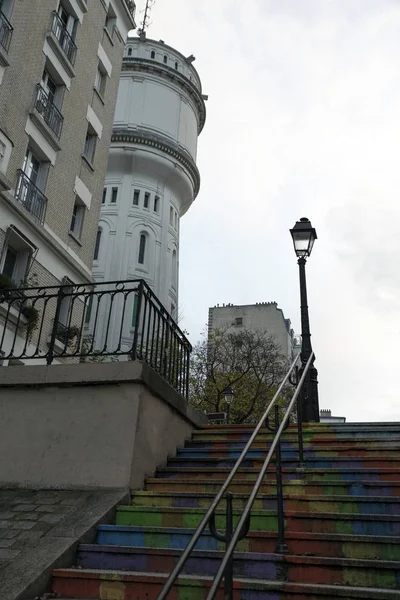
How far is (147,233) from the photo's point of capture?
120 ft

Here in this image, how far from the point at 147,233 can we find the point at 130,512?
32.3 metres

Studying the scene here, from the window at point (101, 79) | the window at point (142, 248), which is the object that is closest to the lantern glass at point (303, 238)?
the window at point (101, 79)

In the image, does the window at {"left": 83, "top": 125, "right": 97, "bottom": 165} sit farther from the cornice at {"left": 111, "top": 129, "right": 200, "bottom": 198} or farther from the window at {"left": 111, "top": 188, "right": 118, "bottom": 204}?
the window at {"left": 111, "top": 188, "right": 118, "bottom": 204}

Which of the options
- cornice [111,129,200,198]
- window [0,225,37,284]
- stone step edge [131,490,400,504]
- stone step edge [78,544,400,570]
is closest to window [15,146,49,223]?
window [0,225,37,284]

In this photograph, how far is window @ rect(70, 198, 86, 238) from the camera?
18.4 meters

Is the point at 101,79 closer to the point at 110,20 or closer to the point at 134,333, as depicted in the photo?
the point at 110,20

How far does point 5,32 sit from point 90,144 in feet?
18.7

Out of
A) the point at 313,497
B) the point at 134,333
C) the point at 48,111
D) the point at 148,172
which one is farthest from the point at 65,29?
the point at 313,497

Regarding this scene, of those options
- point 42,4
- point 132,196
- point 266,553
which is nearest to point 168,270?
point 132,196

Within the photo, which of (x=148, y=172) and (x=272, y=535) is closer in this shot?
(x=272, y=535)

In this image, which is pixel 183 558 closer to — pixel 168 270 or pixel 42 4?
pixel 42 4

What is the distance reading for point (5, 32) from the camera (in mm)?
15016

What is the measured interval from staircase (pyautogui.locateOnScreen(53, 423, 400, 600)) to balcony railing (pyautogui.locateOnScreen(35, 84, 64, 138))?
14.3 metres

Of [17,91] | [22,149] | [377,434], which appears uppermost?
[17,91]
